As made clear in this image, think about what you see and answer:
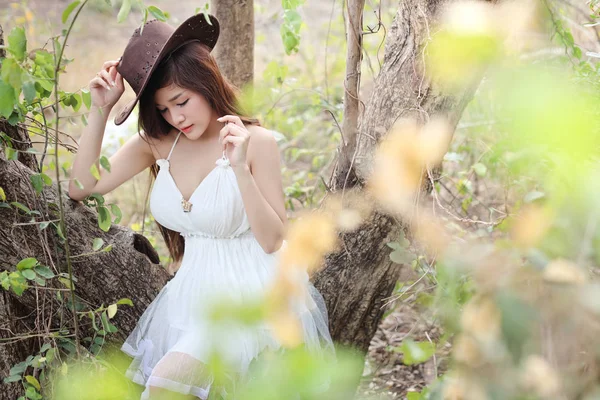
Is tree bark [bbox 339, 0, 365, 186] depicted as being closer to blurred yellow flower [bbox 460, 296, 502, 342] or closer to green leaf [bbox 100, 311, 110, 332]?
green leaf [bbox 100, 311, 110, 332]

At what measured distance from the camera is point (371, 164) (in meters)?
2.20

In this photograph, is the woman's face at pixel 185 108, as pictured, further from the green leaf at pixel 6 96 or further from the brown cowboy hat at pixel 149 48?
the green leaf at pixel 6 96

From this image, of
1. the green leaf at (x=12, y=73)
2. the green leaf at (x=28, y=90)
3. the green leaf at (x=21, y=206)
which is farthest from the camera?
the green leaf at (x=21, y=206)

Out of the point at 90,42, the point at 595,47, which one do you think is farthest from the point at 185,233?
the point at 90,42

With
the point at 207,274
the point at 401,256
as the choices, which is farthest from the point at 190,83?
the point at 401,256

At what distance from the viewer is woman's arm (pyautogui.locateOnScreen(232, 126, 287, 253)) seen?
2.12 meters

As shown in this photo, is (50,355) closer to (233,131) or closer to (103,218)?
(103,218)

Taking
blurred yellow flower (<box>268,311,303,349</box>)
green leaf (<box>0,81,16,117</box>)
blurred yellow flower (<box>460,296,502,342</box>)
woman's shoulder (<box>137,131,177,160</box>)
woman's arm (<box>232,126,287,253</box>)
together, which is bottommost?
woman's arm (<box>232,126,287,253</box>)

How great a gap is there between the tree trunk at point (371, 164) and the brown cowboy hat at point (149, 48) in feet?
1.97

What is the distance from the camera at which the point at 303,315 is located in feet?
7.11

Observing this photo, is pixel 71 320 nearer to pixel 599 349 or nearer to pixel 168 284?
pixel 168 284

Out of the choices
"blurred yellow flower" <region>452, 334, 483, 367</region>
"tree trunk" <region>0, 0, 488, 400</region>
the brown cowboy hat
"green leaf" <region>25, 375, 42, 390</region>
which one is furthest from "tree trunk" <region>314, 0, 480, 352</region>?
"blurred yellow flower" <region>452, 334, 483, 367</region>

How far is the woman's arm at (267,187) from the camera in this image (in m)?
2.12

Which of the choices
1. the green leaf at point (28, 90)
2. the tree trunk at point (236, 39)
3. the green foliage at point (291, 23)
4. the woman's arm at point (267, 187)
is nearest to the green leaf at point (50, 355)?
the woman's arm at point (267, 187)
